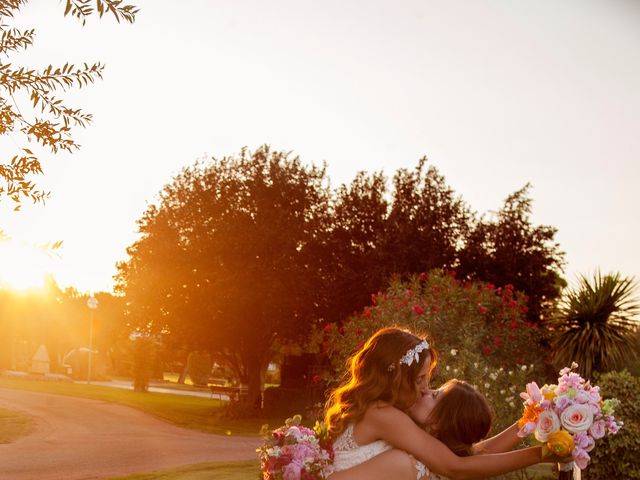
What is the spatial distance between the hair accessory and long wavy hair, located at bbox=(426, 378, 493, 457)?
334mm

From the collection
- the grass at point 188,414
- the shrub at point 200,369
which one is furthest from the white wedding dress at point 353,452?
the shrub at point 200,369

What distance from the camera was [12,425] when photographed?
72.9 feet

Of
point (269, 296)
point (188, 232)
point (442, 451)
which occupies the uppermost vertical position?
point (188, 232)

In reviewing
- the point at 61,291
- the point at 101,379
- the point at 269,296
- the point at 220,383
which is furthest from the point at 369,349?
the point at 61,291

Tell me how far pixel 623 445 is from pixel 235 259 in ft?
69.1

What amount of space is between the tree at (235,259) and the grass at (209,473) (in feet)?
46.4

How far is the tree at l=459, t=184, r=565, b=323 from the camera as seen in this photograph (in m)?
28.7

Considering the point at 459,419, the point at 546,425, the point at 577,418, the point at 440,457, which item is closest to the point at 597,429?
the point at 577,418

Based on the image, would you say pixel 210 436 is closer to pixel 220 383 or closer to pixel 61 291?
pixel 220 383

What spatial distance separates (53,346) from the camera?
69.6m

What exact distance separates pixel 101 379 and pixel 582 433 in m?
56.1

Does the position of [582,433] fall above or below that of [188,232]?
below

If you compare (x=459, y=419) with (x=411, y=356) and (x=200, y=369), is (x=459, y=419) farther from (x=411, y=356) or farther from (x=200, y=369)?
(x=200, y=369)

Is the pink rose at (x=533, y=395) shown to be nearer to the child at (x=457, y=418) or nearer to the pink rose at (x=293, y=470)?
the child at (x=457, y=418)
